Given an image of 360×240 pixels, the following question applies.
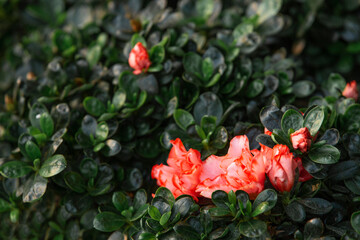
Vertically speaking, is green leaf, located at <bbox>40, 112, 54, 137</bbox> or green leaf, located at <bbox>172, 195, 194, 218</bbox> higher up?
green leaf, located at <bbox>40, 112, 54, 137</bbox>

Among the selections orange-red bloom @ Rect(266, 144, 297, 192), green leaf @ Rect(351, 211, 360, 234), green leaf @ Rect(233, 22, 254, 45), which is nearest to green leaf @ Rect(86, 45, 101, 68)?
green leaf @ Rect(233, 22, 254, 45)

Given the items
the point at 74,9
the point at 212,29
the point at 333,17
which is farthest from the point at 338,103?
the point at 74,9

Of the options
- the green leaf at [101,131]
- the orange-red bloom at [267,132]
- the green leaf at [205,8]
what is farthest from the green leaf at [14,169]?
the green leaf at [205,8]

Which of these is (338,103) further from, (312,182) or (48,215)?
(48,215)

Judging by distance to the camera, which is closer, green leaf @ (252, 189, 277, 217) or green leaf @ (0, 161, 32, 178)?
green leaf @ (252, 189, 277, 217)

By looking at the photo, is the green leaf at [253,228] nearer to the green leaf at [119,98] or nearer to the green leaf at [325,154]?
the green leaf at [325,154]

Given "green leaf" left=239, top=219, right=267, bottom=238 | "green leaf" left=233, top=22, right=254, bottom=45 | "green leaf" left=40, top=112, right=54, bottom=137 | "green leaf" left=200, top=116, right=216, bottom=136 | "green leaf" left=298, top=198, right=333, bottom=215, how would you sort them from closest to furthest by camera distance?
"green leaf" left=239, top=219, right=267, bottom=238 < "green leaf" left=298, top=198, right=333, bottom=215 < "green leaf" left=200, top=116, right=216, bottom=136 < "green leaf" left=40, top=112, right=54, bottom=137 < "green leaf" left=233, top=22, right=254, bottom=45

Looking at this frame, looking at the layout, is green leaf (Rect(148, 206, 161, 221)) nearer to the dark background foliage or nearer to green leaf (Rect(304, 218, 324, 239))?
the dark background foliage
